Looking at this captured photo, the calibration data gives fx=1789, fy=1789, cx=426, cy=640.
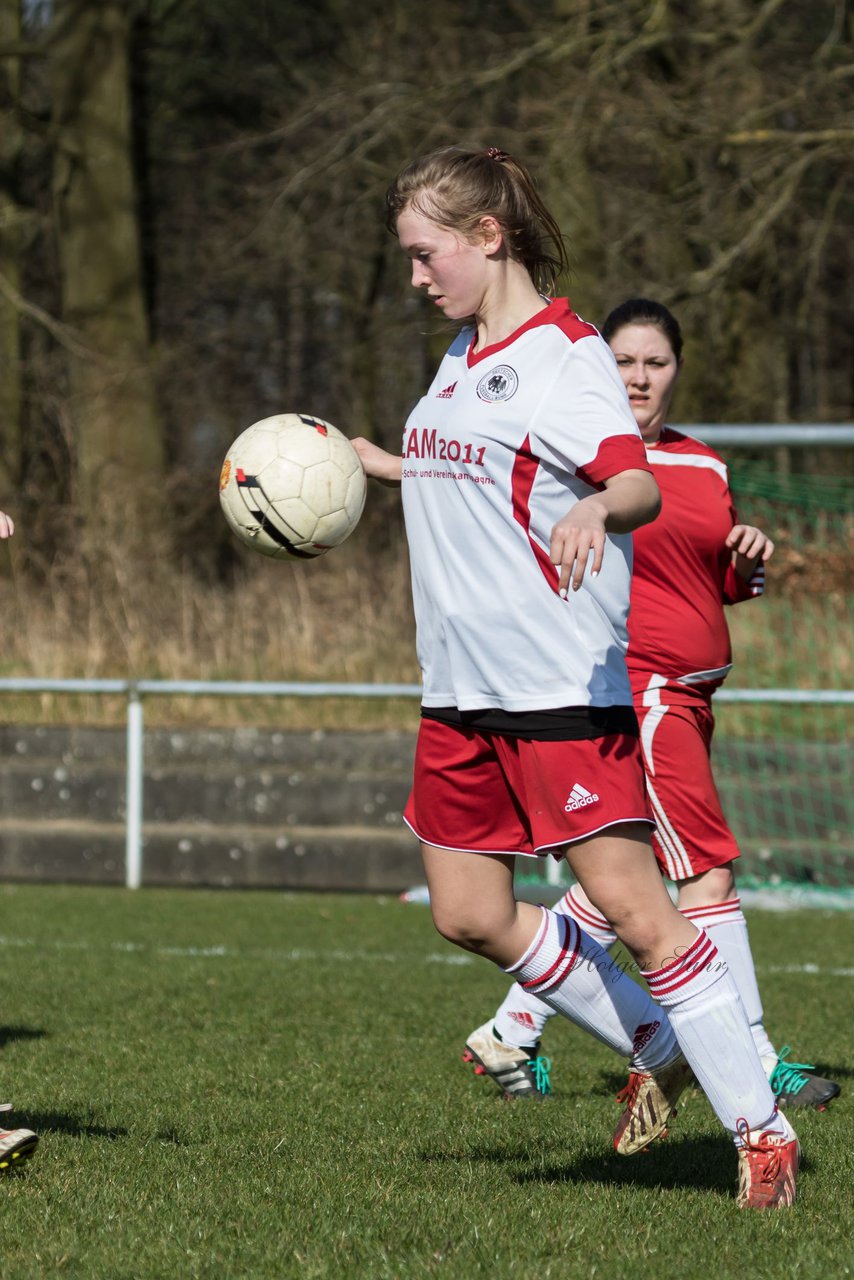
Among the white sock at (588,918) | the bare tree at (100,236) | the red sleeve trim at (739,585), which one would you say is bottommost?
the white sock at (588,918)

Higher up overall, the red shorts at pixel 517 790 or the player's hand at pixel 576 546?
the player's hand at pixel 576 546

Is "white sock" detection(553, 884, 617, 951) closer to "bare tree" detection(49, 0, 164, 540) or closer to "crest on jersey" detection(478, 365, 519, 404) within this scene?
"crest on jersey" detection(478, 365, 519, 404)

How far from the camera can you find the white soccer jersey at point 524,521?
3664mm

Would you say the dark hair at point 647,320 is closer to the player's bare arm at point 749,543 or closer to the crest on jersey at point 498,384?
the player's bare arm at point 749,543

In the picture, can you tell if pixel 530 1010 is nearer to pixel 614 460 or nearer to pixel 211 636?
pixel 614 460

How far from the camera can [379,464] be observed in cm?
438

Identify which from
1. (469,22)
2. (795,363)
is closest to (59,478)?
(469,22)

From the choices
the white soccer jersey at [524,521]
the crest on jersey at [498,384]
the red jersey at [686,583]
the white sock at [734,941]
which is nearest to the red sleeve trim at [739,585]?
the red jersey at [686,583]

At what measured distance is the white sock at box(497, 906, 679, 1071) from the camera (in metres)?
4.11

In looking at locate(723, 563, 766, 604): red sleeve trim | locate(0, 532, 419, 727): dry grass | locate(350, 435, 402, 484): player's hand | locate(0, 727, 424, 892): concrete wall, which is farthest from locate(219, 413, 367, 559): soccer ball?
locate(0, 532, 419, 727): dry grass

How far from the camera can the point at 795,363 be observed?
2608cm

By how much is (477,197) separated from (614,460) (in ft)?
2.30

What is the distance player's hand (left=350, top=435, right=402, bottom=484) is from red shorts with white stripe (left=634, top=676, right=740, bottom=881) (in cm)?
110

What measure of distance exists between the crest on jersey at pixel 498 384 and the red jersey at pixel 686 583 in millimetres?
1491
